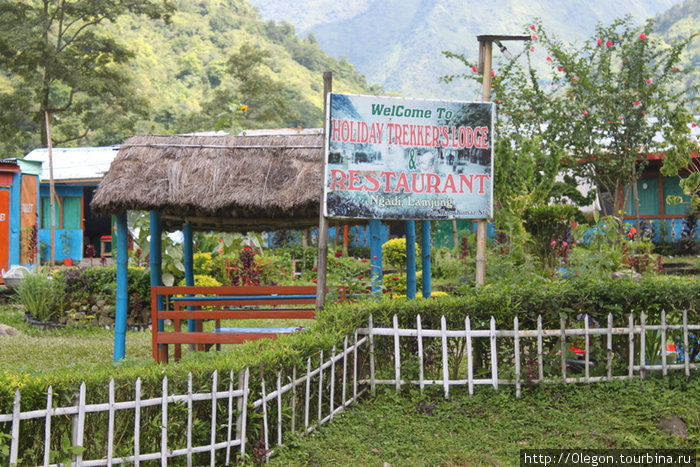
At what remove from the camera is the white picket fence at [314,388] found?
15.6 feet

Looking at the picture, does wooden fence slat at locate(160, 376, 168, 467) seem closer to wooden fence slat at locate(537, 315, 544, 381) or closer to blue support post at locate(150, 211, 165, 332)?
wooden fence slat at locate(537, 315, 544, 381)

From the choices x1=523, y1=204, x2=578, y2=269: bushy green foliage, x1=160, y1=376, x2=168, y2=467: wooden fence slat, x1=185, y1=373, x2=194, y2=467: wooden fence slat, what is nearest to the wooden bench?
x1=185, y1=373, x2=194, y2=467: wooden fence slat

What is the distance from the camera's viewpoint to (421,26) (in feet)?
530

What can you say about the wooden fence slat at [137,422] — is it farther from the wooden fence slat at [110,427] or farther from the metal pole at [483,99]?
the metal pole at [483,99]

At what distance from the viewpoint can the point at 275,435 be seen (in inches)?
230

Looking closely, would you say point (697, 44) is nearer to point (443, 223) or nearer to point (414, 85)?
point (443, 223)

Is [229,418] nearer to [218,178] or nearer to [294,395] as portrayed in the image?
[294,395]

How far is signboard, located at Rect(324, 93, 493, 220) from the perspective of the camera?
25.3 ft

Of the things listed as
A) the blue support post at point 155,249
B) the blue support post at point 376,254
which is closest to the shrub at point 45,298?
the blue support post at point 155,249

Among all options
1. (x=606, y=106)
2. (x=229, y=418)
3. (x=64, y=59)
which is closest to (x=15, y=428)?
(x=229, y=418)

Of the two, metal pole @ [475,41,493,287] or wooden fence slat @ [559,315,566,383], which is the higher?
metal pole @ [475,41,493,287]

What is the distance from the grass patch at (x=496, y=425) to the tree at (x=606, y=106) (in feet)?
42.2

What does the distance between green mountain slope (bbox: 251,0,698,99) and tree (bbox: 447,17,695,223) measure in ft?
340

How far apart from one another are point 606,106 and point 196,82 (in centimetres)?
4053
